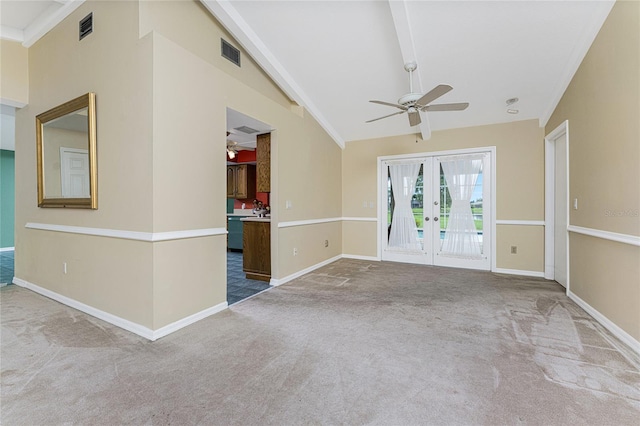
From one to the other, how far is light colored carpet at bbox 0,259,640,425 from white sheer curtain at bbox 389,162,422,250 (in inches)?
93.0

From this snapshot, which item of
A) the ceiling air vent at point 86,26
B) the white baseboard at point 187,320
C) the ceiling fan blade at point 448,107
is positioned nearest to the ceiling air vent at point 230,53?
the ceiling air vent at point 86,26

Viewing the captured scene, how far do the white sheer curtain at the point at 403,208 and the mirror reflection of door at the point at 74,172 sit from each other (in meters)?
4.78

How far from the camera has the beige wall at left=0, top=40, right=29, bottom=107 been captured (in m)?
3.51

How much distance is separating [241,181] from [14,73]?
13.8ft

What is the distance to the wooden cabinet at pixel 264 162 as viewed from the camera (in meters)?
4.12

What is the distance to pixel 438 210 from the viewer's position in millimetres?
5207

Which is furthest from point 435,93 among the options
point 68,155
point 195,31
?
point 68,155

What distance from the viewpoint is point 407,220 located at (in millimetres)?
5504

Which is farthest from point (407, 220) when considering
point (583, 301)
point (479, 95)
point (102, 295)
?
point (102, 295)

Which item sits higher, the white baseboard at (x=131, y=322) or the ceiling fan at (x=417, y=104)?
the ceiling fan at (x=417, y=104)

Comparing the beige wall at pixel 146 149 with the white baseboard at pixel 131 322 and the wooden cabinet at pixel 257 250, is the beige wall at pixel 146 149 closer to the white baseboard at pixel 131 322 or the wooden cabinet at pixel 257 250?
the white baseboard at pixel 131 322

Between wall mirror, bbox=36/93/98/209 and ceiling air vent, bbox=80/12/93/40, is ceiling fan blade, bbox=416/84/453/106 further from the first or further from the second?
ceiling air vent, bbox=80/12/93/40

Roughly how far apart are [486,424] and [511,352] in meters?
0.93

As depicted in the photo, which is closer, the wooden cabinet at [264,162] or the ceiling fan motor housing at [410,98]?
the ceiling fan motor housing at [410,98]
